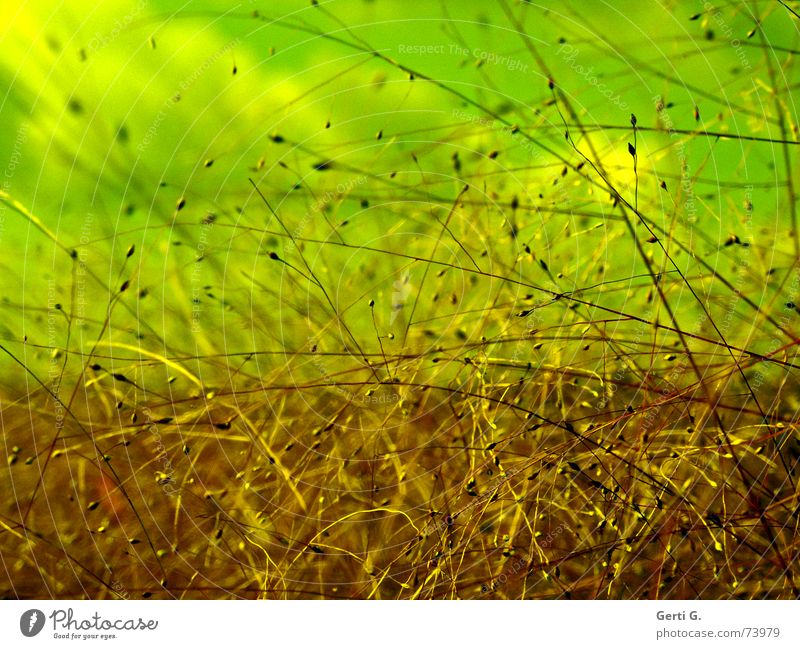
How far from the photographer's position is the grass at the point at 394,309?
1711 millimetres

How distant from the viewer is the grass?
171cm

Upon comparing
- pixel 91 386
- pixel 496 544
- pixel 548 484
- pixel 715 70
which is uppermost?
→ pixel 715 70

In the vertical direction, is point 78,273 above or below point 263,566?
above

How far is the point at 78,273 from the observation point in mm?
1705

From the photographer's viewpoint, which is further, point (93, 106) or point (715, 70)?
point (715, 70)

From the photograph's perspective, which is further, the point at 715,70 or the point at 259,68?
the point at 715,70

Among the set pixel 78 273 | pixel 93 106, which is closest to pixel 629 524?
pixel 78 273

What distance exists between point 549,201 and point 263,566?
1126 millimetres

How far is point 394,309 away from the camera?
1763 mm

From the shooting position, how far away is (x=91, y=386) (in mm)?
1711
